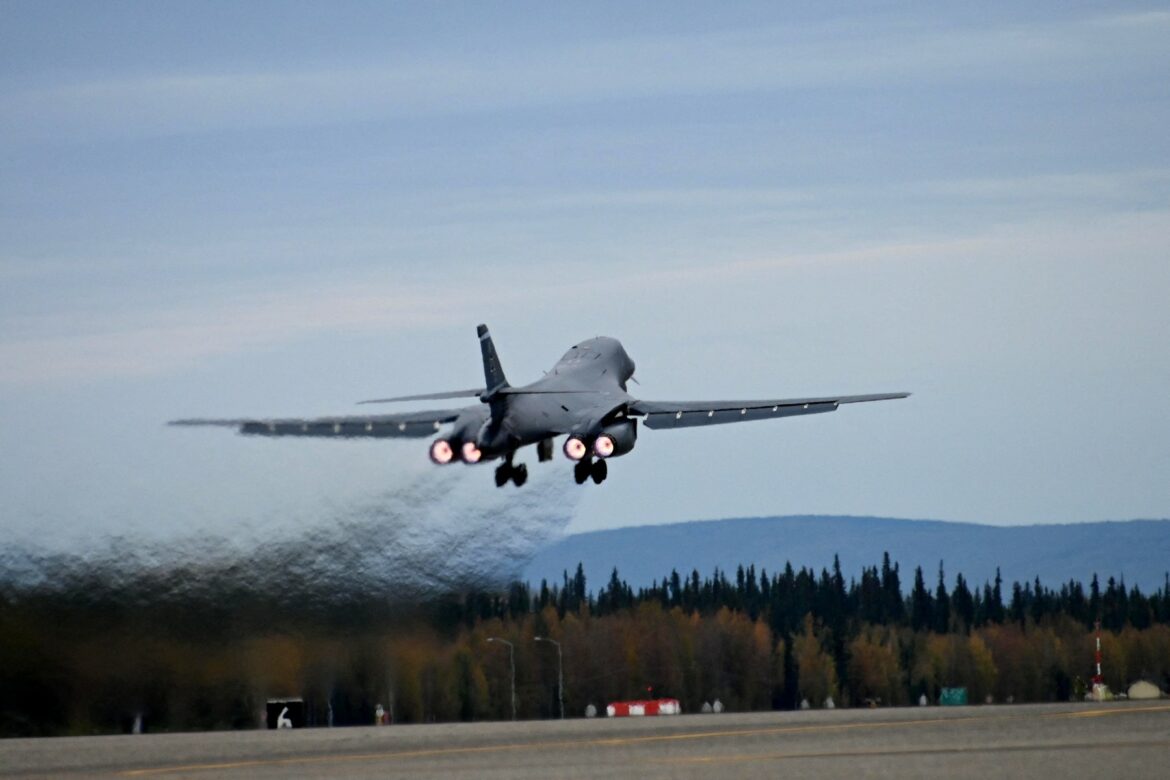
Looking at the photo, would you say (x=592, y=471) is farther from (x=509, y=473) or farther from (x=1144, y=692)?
(x=1144, y=692)

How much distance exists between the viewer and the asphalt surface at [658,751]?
5428 centimetres

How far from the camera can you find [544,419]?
65.7 m

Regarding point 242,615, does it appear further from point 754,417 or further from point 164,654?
point 754,417

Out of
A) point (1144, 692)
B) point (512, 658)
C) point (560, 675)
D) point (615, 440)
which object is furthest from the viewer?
point (1144, 692)

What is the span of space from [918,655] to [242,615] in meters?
134

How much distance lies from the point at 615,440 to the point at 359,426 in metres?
9.72

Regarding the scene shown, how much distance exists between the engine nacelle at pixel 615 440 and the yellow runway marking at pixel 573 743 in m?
10.1

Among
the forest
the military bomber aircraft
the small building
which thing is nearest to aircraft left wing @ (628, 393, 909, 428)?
the military bomber aircraft

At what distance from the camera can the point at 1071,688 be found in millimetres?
188625

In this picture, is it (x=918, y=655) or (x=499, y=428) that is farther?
(x=918, y=655)

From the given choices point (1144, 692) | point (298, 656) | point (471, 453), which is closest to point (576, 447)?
point (471, 453)

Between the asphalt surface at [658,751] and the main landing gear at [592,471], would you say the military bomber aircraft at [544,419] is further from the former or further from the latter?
the asphalt surface at [658,751]

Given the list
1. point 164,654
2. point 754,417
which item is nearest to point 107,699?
point 164,654

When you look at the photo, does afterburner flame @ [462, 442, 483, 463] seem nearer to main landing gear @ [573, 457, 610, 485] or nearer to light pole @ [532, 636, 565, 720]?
main landing gear @ [573, 457, 610, 485]
